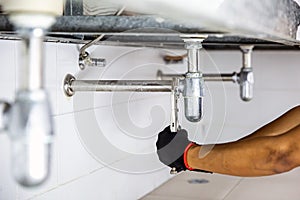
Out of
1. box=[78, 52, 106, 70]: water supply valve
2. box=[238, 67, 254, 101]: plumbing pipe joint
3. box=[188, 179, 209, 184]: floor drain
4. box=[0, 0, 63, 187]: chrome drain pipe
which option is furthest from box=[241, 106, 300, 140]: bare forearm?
box=[0, 0, 63, 187]: chrome drain pipe

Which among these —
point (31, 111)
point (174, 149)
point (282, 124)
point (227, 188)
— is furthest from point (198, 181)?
point (31, 111)

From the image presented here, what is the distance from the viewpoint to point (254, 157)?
2.66 ft

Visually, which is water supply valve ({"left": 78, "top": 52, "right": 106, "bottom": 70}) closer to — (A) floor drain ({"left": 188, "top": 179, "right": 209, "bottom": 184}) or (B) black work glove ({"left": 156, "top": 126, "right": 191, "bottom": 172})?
(B) black work glove ({"left": 156, "top": 126, "right": 191, "bottom": 172})

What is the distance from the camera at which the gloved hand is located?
94 centimetres

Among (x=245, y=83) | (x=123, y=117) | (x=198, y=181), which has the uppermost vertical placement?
(x=245, y=83)

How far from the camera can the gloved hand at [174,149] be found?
94cm

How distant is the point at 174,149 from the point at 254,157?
192 millimetres

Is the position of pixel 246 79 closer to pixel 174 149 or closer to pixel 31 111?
pixel 174 149

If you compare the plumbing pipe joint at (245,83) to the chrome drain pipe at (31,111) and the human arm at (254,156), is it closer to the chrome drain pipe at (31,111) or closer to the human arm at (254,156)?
the human arm at (254,156)

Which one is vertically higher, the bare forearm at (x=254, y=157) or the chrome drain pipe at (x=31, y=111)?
the chrome drain pipe at (x=31, y=111)

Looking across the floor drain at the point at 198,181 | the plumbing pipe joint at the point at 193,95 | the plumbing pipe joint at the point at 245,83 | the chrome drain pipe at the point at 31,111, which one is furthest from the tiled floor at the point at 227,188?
the chrome drain pipe at the point at 31,111

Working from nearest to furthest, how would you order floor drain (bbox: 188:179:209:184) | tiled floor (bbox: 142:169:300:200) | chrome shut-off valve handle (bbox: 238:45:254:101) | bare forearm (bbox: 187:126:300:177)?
1. bare forearm (bbox: 187:126:300:177)
2. chrome shut-off valve handle (bbox: 238:45:254:101)
3. tiled floor (bbox: 142:169:300:200)
4. floor drain (bbox: 188:179:209:184)

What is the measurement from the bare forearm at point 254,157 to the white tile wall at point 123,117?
0.31 metres

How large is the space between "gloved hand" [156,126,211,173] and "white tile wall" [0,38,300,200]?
0.24 meters
